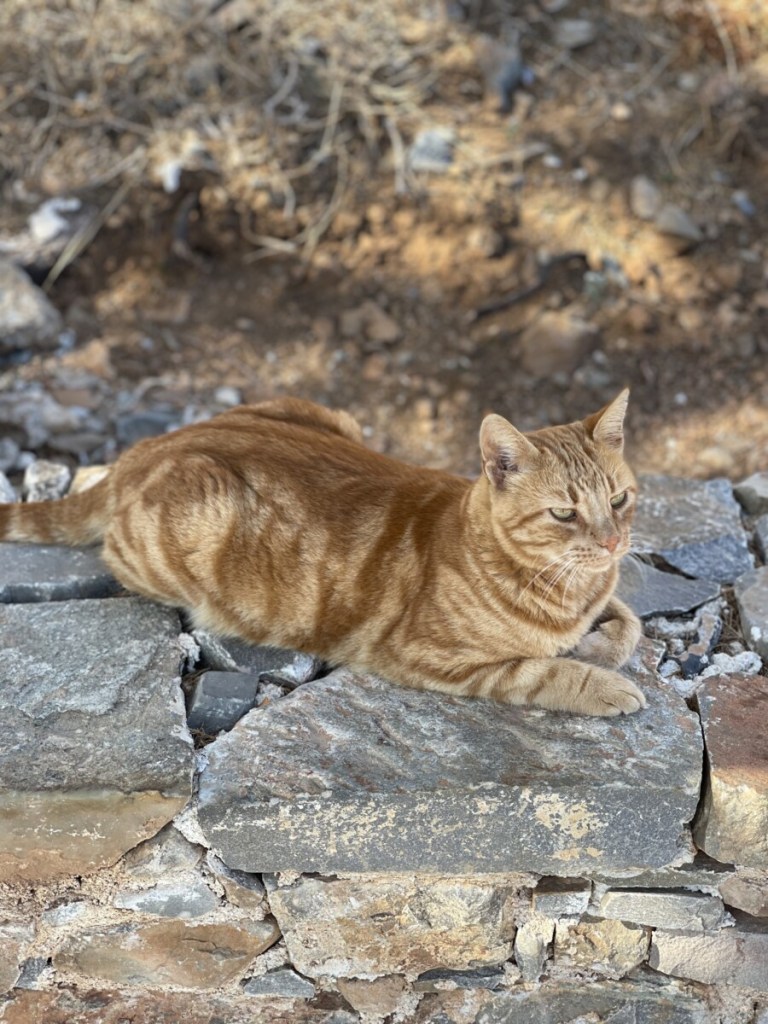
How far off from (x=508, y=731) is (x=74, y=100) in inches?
199

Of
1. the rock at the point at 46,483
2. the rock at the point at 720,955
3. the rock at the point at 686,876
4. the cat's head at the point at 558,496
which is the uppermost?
the cat's head at the point at 558,496

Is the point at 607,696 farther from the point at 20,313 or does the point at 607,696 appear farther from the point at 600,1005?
the point at 20,313

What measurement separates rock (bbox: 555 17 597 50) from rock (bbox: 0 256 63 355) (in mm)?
3500

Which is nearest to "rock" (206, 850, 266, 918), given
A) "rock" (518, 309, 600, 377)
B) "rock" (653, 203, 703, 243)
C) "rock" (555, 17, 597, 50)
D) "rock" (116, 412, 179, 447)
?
"rock" (116, 412, 179, 447)

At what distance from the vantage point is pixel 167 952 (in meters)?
2.85

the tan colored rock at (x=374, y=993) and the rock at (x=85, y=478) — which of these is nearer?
the tan colored rock at (x=374, y=993)

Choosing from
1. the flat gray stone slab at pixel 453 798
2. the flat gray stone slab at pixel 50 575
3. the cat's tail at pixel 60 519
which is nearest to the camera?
the flat gray stone slab at pixel 453 798

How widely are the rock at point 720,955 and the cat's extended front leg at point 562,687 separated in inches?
23.5

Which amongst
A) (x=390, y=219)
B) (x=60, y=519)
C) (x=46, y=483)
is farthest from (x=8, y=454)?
(x=390, y=219)

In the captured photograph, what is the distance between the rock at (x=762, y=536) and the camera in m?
3.58

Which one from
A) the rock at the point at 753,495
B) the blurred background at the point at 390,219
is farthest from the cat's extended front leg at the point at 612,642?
the blurred background at the point at 390,219

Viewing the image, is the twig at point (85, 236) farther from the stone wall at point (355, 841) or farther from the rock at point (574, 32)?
the stone wall at point (355, 841)

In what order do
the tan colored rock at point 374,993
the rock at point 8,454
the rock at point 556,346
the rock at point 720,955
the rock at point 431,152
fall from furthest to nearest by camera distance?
the rock at point 431,152 → the rock at point 556,346 → the rock at point 8,454 → the tan colored rock at point 374,993 → the rock at point 720,955

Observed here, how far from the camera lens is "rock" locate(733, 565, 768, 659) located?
10.4 feet
